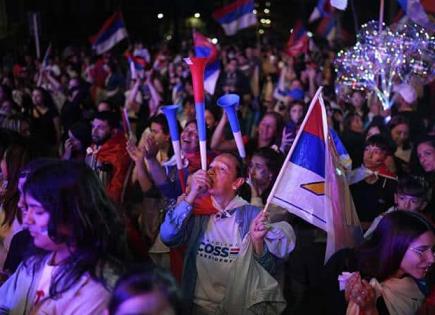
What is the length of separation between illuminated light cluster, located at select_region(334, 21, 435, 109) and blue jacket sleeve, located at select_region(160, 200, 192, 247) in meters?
3.87

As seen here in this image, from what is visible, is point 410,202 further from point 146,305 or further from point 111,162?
point 146,305

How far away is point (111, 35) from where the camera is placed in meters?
14.1

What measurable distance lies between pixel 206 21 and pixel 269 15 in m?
4.51

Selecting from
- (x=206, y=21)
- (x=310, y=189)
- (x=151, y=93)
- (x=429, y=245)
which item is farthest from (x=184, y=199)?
(x=206, y=21)

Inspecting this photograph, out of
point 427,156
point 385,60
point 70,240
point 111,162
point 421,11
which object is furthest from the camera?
point 421,11

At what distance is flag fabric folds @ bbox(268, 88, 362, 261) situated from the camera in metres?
3.54

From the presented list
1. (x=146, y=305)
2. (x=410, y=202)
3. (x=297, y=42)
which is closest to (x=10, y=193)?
(x=146, y=305)

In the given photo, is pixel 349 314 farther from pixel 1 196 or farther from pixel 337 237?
pixel 1 196

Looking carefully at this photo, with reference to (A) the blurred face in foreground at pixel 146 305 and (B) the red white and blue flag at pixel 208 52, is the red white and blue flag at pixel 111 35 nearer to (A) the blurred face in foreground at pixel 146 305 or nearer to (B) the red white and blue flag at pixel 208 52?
(B) the red white and blue flag at pixel 208 52

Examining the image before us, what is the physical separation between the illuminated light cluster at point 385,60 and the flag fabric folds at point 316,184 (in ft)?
10.4

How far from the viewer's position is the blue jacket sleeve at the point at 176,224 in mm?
3385

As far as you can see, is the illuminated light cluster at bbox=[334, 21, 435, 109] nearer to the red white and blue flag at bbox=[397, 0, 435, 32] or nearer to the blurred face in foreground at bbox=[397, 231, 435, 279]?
the red white and blue flag at bbox=[397, 0, 435, 32]

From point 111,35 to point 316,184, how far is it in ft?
37.0

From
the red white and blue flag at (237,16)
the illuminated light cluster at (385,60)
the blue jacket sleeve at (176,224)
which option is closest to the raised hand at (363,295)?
the blue jacket sleeve at (176,224)
